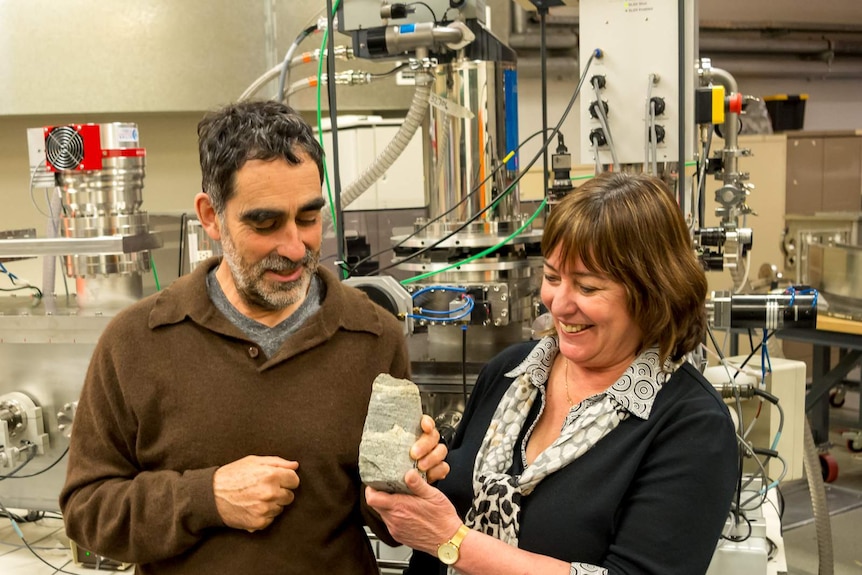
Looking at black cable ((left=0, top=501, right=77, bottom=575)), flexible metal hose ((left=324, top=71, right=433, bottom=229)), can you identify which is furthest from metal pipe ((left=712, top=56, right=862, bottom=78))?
black cable ((left=0, top=501, right=77, bottom=575))

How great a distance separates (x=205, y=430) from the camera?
1.25 meters

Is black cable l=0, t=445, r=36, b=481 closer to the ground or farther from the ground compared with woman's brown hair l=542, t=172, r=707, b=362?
closer to the ground

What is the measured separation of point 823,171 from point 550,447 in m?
4.39

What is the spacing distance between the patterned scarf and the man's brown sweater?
214 mm

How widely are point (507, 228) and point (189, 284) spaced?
3.36 feet

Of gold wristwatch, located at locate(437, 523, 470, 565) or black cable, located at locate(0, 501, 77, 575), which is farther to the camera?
black cable, located at locate(0, 501, 77, 575)

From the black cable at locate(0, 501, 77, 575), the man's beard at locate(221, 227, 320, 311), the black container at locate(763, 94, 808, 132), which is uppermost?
the black container at locate(763, 94, 808, 132)

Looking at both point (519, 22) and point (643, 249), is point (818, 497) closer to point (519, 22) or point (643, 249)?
point (643, 249)

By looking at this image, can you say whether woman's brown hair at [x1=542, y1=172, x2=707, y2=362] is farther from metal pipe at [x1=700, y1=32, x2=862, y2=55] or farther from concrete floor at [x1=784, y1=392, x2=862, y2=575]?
metal pipe at [x1=700, y1=32, x2=862, y2=55]

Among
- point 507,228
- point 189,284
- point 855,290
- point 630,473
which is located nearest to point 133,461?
point 189,284

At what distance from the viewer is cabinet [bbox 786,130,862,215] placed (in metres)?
4.96

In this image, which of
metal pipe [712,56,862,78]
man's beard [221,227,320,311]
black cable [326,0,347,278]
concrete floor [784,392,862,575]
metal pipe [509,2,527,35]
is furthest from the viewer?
metal pipe [712,56,862,78]

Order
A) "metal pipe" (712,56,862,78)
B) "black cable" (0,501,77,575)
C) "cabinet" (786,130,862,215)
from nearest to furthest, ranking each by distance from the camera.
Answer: "black cable" (0,501,77,575) < "cabinet" (786,130,862,215) < "metal pipe" (712,56,862,78)

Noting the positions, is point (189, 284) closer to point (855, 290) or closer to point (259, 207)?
point (259, 207)
